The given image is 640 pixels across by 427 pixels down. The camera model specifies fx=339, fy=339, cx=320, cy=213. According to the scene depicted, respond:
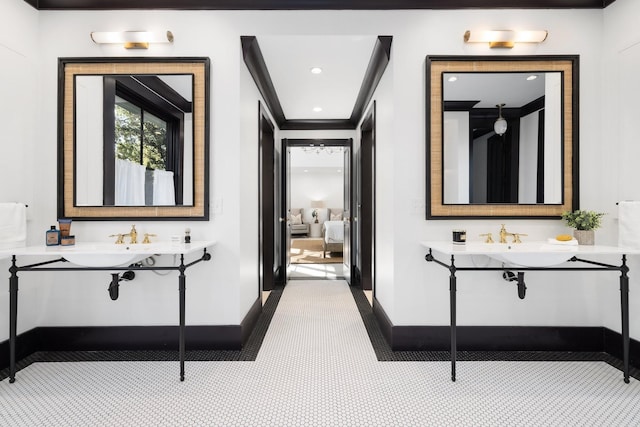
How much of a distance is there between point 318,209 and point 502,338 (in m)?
8.56

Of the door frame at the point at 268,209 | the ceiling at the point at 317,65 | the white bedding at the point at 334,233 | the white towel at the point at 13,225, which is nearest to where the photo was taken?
the white towel at the point at 13,225

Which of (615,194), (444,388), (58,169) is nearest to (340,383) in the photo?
(444,388)

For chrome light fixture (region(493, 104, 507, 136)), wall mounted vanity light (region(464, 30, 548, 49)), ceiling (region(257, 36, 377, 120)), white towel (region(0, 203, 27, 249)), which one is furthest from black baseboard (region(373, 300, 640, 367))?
white towel (region(0, 203, 27, 249))

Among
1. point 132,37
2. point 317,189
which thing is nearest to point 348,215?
point 132,37

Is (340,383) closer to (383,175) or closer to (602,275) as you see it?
Result: (383,175)

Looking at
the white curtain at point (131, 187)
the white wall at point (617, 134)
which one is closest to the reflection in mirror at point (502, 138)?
the white wall at point (617, 134)

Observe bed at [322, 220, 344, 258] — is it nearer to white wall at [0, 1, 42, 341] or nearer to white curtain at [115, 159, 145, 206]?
white curtain at [115, 159, 145, 206]

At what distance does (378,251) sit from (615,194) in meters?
1.79

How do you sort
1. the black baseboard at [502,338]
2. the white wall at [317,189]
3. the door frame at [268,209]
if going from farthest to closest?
the white wall at [317,189] < the door frame at [268,209] < the black baseboard at [502,338]

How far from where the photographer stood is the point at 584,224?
227 cm

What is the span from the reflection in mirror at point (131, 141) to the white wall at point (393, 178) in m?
0.09

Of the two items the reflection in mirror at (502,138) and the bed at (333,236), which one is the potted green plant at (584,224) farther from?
the bed at (333,236)

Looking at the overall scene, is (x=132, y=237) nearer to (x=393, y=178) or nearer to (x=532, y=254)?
(x=393, y=178)

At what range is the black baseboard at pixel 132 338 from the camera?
2.52 metres
